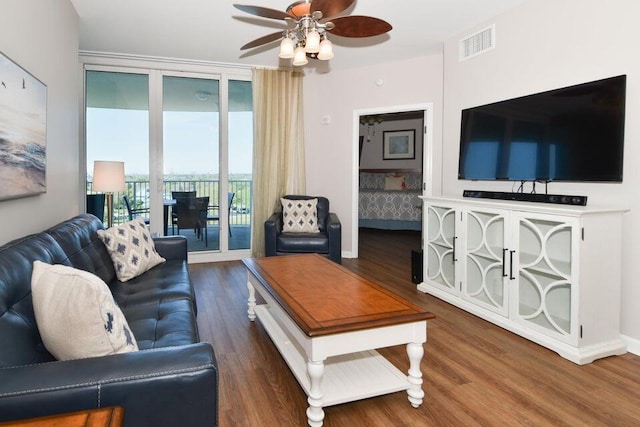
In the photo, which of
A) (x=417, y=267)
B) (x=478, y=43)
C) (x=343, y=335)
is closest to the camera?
(x=343, y=335)

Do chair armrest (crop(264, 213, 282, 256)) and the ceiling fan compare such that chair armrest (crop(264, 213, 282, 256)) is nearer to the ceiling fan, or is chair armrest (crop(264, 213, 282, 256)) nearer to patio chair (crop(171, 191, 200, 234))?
patio chair (crop(171, 191, 200, 234))

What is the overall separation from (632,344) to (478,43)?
110 inches

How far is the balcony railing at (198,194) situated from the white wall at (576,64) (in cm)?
299

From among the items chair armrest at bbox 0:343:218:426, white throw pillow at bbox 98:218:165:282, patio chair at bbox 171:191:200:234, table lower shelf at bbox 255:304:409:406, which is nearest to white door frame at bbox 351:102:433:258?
patio chair at bbox 171:191:200:234

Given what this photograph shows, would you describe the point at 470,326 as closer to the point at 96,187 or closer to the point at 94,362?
the point at 94,362

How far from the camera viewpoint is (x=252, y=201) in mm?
5402

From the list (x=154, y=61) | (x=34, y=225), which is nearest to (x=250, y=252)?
(x=154, y=61)

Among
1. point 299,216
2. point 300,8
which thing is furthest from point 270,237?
point 300,8

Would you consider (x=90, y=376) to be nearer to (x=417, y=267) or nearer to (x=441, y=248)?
(x=441, y=248)

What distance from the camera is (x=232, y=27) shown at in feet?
12.6

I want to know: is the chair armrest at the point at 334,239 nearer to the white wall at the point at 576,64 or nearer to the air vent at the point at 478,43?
the white wall at the point at 576,64

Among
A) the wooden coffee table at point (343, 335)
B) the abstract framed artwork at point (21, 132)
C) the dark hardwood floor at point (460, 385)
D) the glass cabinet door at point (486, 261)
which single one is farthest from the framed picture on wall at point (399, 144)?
the abstract framed artwork at point (21, 132)

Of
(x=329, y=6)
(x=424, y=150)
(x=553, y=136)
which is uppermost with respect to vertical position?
(x=329, y=6)

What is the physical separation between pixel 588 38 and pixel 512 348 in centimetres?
223
